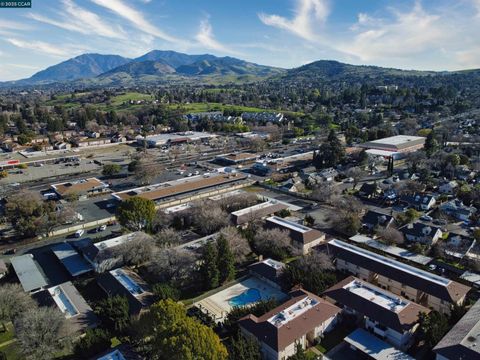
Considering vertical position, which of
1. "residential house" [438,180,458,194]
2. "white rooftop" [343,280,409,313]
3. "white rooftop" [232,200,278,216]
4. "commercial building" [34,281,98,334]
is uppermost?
"residential house" [438,180,458,194]

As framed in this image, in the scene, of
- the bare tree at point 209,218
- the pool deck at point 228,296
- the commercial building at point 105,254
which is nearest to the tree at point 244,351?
the pool deck at point 228,296

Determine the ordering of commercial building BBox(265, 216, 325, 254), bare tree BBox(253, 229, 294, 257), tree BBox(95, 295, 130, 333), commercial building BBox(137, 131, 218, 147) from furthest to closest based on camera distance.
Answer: commercial building BBox(137, 131, 218, 147)
commercial building BBox(265, 216, 325, 254)
bare tree BBox(253, 229, 294, 257)
tree BBox(95, 295, 130, 333)

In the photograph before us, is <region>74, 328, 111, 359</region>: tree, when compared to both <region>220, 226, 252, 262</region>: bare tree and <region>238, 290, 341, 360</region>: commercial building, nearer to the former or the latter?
<region>238, 290, 341, 360</region>: commercial building

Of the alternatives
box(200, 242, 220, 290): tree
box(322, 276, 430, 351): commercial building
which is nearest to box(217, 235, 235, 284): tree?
box(200, 242, 220, 290): tree

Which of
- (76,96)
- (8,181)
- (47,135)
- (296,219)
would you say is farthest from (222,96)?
(296,219)

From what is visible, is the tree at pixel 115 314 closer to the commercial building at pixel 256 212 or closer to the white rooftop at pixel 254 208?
the commercial building at pixel 256 212

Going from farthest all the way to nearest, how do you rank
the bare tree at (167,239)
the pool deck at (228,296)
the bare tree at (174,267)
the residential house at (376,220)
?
the residential house at (376,220) < the bare tree at (167,239) < the bare tree at (174,267) < the pool deck at (228,296)

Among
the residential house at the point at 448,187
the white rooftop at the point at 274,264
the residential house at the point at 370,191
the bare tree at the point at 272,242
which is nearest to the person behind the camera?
the white rooftop at the point at 274,264
